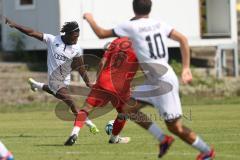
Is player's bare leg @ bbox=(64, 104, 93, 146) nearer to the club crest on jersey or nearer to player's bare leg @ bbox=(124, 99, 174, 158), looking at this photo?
player's bare leg @ bbox=(124, 99, 174, 158)

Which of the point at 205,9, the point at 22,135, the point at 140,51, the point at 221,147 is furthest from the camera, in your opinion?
the point at 205,9

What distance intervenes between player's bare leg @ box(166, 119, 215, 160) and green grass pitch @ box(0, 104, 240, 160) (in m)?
1.16

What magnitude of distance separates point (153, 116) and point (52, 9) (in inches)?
422

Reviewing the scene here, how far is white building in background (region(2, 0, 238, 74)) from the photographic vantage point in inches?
1275

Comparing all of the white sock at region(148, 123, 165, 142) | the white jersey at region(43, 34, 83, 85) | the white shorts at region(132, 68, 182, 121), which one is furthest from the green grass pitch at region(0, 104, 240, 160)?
the white shorts at region(132, 68, 182, 121)

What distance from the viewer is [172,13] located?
34156 millimetres

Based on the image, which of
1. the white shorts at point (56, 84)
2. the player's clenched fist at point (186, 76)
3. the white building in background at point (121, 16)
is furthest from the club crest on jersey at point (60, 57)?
the white building in background at point (121, 16)

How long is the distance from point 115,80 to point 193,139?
12.4 feet

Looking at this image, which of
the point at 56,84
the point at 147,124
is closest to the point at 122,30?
the point at 147,124

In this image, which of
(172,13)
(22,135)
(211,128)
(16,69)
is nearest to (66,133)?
(22,135)

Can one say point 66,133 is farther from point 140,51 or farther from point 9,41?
point 9,41

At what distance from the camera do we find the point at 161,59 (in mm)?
11773

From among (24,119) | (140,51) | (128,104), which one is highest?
(140,51)

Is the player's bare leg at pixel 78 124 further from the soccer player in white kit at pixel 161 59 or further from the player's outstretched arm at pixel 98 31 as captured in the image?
the player's outstretched arm at pixel 98 31
